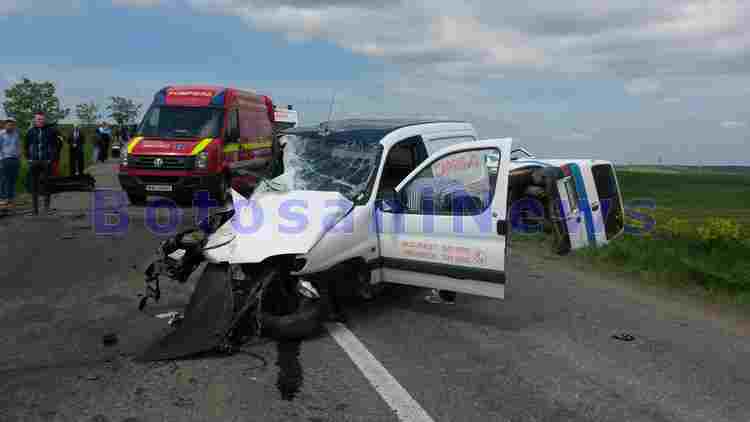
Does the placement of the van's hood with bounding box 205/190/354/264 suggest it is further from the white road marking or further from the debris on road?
the white road marking

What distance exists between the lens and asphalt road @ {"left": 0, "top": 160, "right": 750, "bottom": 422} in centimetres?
384

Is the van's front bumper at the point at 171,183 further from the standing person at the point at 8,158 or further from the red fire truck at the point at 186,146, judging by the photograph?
the standing person at the point at 8,158

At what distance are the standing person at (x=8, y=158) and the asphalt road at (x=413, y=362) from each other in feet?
20.0

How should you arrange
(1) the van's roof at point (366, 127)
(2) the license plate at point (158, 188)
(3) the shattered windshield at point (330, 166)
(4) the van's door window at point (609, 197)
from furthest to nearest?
(2) the license plate at point (158, 188), (4) the van's door window at point (609, 197), (1) the van's roof at point (366, 127), (3) the shattered windshield at point (330, 166)

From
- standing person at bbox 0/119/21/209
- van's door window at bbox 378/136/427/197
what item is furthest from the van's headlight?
van's door window at bbox 378/136/427/197

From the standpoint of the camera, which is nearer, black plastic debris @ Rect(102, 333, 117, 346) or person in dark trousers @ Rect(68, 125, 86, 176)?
black plastic debris @ Rect(102, 333, 117, 346)

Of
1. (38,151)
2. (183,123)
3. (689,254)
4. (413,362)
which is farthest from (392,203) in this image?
(38,151)

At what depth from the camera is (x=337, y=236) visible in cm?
544

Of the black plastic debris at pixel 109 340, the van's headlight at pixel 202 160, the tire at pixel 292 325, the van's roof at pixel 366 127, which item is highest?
the van's roof at pixel 366 127

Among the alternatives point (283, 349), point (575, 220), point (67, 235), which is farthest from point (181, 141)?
point (283, 349)

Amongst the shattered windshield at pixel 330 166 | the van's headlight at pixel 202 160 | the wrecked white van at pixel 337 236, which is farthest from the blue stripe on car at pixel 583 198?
the van's headlight at pixel 202 160

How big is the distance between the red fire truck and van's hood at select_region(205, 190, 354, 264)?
6805mm

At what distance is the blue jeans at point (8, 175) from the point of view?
41.5 feet

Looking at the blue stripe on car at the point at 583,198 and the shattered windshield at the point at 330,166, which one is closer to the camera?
the shattered windshield at the point at 330,166
